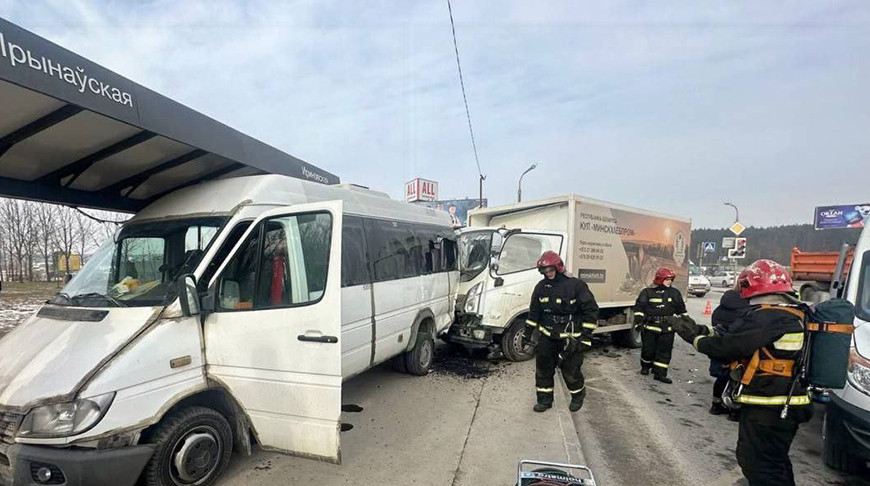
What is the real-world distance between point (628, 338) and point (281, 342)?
727cm

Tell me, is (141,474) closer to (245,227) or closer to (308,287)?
(308,287)

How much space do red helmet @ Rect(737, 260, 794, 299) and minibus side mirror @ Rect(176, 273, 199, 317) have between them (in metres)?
3.70

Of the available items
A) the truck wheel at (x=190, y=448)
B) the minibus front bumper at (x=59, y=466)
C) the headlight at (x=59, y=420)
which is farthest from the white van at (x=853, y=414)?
the headlight at (x=59, y=420)

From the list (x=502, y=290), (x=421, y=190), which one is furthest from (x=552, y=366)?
(x=421, y=190)

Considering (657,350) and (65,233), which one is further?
(65,233)

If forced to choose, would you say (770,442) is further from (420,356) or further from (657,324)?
(420,356)

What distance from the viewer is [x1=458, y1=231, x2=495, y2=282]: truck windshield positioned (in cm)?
700

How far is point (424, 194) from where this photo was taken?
3472 centimetres

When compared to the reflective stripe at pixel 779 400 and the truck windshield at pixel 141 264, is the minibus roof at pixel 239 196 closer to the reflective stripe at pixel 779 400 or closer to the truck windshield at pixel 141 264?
the truck windshield at pixel 141 264

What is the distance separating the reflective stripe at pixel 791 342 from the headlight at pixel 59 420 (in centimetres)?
418

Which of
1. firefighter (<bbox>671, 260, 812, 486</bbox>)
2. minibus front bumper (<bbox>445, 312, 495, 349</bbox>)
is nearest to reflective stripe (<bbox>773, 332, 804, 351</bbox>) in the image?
firefighter (<bbox>671, 260, 812, 486</bbox>)

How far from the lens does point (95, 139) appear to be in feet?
11.5

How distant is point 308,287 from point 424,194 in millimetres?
31689

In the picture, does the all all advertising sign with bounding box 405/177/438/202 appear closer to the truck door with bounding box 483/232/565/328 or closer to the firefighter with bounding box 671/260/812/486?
the truck door with bounding box 483/232/565/328
